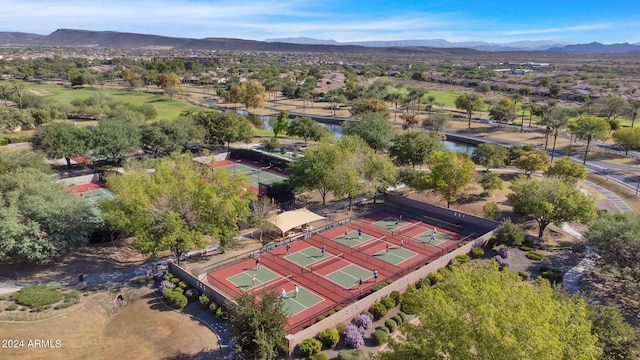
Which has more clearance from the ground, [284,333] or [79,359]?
[284,333]

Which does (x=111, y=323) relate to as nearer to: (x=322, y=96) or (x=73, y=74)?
(x=322, y=96)

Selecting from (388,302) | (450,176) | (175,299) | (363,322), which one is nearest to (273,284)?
(175,299)

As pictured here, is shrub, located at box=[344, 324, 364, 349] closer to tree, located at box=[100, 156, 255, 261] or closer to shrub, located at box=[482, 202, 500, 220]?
tree, located at box=[100, 156, 255, 261]

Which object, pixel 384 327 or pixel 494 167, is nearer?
pixel 384 327

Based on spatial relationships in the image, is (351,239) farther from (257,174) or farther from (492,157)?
(492,157)

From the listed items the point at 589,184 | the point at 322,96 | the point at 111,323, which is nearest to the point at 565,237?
the point at 589,184

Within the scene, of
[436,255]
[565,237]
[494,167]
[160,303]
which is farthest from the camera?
[494,167]
